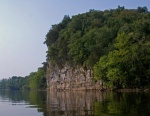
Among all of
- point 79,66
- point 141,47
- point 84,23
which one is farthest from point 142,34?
point 84,23

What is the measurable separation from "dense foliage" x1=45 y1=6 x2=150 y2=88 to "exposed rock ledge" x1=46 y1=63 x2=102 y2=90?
2919mm

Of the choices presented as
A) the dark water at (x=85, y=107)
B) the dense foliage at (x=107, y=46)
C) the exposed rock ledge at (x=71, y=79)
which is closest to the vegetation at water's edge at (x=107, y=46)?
the dense foliage at (x=107, y=46)

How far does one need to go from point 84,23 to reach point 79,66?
2078 centimetres

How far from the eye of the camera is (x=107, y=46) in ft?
317

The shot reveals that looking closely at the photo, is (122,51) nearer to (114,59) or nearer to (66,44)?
(114,59)

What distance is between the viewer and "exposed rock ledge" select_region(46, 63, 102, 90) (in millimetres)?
102938

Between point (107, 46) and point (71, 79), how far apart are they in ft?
98.5

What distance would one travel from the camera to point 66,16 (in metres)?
144

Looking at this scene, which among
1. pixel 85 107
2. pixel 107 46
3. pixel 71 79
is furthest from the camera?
pixel 71 79

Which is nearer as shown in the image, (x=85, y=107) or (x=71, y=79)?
(x=85, y=107)

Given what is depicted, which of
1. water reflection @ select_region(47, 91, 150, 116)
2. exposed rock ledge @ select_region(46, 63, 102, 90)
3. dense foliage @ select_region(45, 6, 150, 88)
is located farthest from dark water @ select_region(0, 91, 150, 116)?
exposed rock ledge @ select_region(46, 63, 102, 90)

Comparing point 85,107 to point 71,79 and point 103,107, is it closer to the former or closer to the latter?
point 103,107

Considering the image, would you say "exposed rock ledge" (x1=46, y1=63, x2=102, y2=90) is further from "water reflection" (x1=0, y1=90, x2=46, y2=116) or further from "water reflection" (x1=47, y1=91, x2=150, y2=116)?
"water reflection" (x1=47, y1=91, x2=150, y2=116)

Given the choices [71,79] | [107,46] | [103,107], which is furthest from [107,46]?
[103,107]
